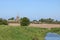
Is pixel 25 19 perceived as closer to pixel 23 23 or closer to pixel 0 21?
pixel 23 23

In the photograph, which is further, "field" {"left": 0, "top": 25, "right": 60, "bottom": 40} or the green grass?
"field" {"left": 0, "top": 25, "right": 60, "bottom": 40}

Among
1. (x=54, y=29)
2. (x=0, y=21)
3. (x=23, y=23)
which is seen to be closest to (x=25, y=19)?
(x=23, y=23)

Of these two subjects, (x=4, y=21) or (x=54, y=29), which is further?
(x=4, y=21)

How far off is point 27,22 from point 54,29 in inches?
411

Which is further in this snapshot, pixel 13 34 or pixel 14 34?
pixel 14 34

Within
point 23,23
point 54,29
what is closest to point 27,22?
point 23,23

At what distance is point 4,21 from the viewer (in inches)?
2215

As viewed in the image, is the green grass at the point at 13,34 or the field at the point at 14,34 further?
the field at the point at 14,34

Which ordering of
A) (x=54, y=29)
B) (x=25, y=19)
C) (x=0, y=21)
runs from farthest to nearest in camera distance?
(x=25, y=19)
(x=0, y=21)
(x=54, y=29)

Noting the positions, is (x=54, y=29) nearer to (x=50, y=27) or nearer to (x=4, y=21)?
(x=50, y=27)

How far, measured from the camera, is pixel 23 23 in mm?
57219

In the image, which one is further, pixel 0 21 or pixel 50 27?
pixel 0 21

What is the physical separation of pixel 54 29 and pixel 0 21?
605 inches

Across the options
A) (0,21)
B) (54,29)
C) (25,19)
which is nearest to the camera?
(54,29)
